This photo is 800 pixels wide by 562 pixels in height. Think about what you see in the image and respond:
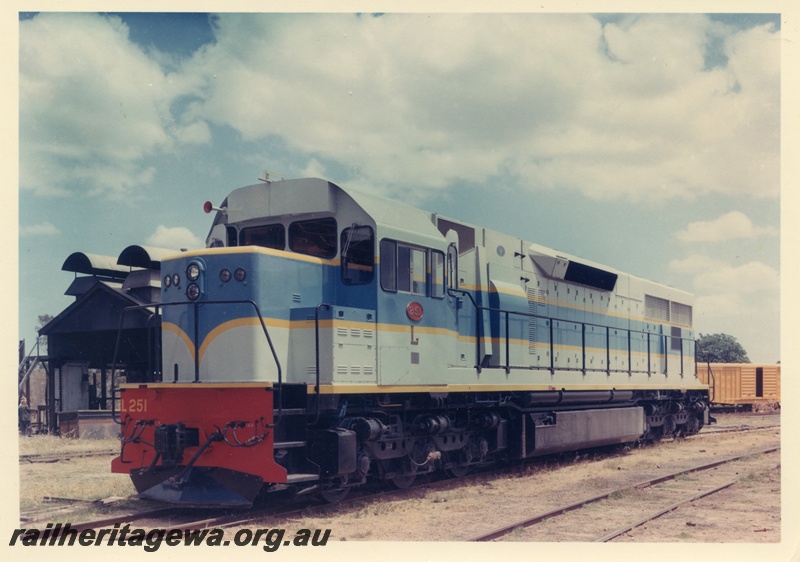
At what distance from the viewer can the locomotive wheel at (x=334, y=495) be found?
29.2ft

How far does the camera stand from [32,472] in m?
13.2

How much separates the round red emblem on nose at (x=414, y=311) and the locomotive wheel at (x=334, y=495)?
2.08m

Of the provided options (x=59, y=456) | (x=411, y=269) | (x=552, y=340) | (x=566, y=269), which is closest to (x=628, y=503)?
(x=552, y=340)

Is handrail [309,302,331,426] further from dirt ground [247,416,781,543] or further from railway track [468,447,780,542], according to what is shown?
railway track [468,447,780,542]

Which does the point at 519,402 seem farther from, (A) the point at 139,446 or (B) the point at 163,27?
(B) the point at 163,27

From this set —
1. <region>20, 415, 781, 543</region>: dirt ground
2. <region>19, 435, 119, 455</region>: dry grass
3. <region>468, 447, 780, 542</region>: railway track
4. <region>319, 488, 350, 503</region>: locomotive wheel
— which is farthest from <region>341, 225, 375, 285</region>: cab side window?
<region>19, 435, 119, 455</region>: dry grass

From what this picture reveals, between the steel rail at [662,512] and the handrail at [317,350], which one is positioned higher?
the handrail at [317,350]

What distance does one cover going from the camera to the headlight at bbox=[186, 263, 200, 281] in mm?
8664


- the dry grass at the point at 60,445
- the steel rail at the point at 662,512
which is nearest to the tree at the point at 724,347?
the dry grass at the point at 60,445

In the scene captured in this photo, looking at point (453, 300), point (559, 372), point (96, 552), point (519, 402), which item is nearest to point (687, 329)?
point (559, 372)

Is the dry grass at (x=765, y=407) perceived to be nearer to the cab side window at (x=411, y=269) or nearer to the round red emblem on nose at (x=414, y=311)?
the cab side window at (x=411, y=269)

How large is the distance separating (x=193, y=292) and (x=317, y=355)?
5.21 feet

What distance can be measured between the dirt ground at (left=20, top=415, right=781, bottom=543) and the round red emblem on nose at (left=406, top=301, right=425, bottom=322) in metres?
2.13
